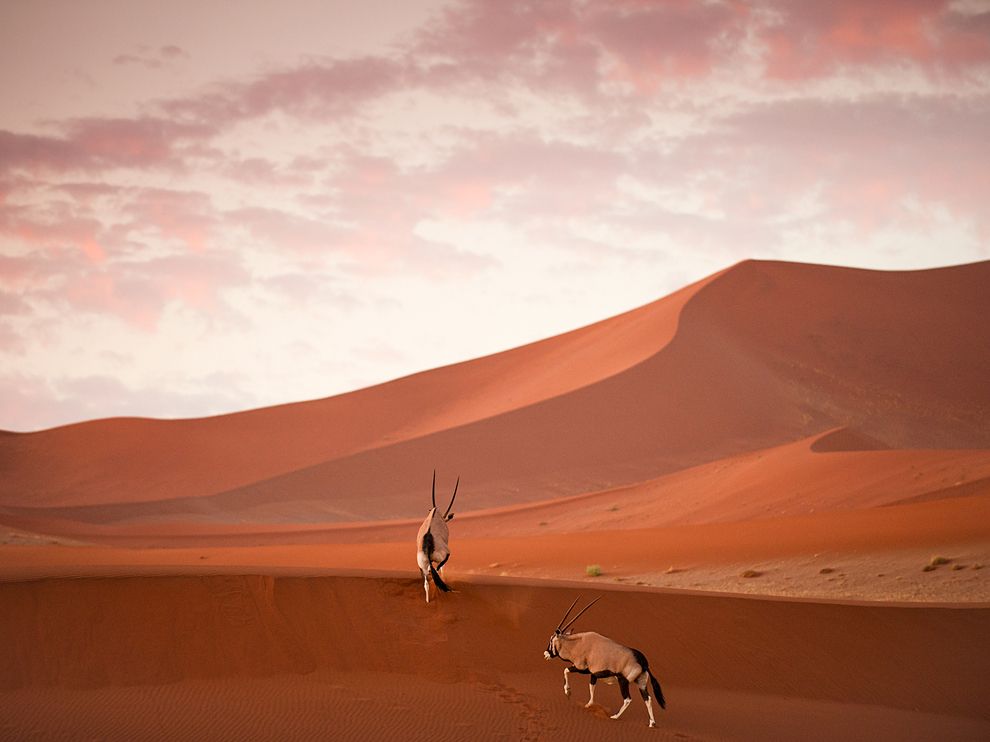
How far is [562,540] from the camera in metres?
29.7

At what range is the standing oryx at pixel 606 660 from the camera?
930 cm

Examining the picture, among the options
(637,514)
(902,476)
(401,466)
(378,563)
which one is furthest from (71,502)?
(902,476)

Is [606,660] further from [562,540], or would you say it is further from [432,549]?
[562,540]

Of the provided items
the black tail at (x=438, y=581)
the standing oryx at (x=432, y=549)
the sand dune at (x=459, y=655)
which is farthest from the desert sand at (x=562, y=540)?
the standing oryx at (x=432, y=549)

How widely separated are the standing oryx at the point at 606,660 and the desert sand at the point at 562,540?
0.36 meters

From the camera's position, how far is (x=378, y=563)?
26.0 meters

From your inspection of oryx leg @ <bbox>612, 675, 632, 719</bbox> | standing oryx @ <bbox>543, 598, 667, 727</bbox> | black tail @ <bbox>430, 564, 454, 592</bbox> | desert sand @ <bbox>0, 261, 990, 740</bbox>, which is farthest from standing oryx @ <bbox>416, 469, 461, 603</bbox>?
oryx leg @ <bbox>612, 675, 632, 719</bbox>

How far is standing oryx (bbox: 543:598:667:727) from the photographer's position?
30.5 feet

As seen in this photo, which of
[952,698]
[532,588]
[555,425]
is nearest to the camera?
[952,698]

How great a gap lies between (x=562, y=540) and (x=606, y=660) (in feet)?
66.6

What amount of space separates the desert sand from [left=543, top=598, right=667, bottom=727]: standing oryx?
36 centimetres

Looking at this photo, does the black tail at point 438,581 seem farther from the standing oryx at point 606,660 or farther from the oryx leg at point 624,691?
the oryx leg at point 624,691

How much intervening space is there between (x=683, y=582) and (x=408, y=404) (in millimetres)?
51867

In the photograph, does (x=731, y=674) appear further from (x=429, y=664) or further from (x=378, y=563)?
(x=378, y=563)
